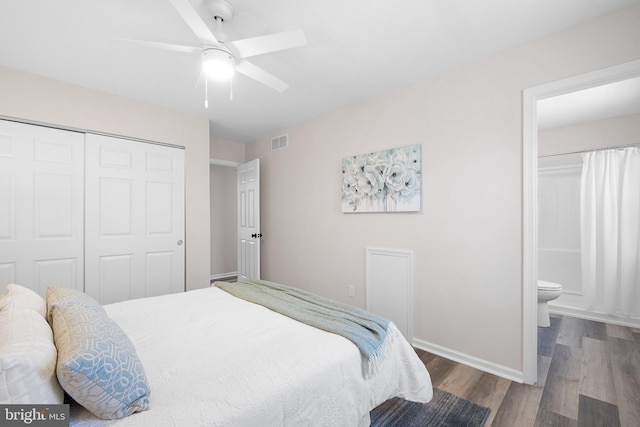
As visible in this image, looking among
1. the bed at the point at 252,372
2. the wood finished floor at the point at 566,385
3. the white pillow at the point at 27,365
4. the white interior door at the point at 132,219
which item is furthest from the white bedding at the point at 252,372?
the white interior door at the point at 132,219

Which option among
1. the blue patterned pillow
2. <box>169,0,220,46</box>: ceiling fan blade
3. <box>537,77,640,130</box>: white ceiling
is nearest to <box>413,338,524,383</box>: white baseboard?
the blue patterned pillow

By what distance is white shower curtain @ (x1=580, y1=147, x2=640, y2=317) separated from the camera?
303 cm

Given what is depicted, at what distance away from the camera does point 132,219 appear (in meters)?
3.01

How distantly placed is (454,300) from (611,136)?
113 inches

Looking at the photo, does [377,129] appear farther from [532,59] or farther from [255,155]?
[255,155]

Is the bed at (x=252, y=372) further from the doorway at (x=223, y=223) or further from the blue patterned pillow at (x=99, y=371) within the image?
the doorway at (x=223, y=223)

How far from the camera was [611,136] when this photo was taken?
3225mm

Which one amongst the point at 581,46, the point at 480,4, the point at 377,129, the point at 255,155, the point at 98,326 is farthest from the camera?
the point at 255,155

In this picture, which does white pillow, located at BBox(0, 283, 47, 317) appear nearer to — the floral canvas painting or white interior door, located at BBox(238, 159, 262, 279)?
the floral canvas painting

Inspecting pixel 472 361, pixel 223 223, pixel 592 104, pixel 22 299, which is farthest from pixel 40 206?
pixel 592 104

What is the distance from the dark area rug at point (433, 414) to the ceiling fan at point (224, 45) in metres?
2.23

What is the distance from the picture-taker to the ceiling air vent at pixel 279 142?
398 cm

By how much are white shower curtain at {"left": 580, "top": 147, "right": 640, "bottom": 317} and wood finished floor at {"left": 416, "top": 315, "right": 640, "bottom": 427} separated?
494mm

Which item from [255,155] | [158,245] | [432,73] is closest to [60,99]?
[158,245]
